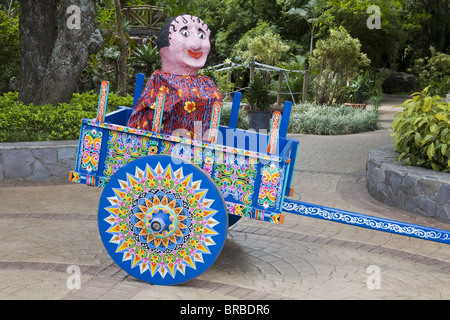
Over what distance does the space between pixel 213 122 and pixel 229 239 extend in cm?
152

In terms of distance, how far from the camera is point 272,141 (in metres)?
3.68

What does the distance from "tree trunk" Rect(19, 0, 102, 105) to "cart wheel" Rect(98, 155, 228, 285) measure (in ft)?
14.9

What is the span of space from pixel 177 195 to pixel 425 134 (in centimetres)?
371

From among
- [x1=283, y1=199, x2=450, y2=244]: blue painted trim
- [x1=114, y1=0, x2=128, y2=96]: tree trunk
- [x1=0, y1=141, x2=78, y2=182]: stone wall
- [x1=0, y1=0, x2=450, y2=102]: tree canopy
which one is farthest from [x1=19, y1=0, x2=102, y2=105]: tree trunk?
[x1=283, y1=199, x2=450, y2=244]: blue painted trim

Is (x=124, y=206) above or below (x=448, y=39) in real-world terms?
below

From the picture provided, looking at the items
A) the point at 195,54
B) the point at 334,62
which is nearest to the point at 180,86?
the point at 195,54

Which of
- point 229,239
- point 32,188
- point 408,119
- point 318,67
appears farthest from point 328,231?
point 318,67

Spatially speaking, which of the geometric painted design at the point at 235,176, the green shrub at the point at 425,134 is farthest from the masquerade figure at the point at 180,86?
the green shrub at the point at 425,134

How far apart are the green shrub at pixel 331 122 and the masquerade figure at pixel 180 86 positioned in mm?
8409

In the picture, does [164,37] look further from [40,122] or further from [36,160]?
[40,122]

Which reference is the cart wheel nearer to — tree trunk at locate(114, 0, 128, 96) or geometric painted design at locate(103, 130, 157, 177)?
geometric painted design at locate(103, 130, 157, 177)

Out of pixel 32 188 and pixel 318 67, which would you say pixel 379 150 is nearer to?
pixel 32 188

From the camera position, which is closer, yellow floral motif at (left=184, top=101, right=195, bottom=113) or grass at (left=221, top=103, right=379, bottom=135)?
yellow floral motif at (left=184, top=101, right=195, bottom=113)

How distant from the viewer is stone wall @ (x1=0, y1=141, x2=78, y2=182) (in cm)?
703
